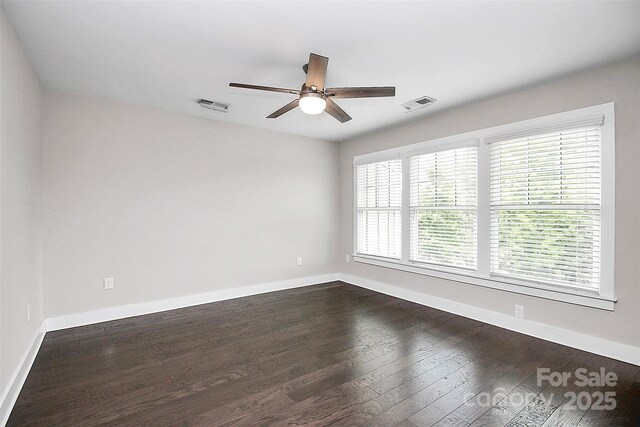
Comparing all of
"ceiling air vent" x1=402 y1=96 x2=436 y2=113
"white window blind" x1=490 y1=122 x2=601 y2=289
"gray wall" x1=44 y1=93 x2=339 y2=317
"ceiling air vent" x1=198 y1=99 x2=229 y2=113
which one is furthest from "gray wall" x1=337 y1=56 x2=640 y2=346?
"ceiling air vent" x1=198 y1=99 x2=229 y2=113

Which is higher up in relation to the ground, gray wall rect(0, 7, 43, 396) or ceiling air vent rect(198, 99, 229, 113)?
ceiling air vent rect(198, 99, 229, 113)

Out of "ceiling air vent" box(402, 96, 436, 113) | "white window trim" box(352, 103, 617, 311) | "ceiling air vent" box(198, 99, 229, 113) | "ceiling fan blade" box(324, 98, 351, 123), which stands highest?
"ceiling air vent" box(198, 99, 229, 113)

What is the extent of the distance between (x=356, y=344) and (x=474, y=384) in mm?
1022

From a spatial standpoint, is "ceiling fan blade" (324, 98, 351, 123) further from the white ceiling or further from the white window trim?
the white window trim

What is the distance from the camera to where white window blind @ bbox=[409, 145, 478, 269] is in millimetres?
3684

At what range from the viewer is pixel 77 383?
2248mm

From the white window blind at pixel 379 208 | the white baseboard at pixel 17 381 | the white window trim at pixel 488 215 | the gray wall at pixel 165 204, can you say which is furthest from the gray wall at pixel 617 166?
the white baseboard at pixel 17 381

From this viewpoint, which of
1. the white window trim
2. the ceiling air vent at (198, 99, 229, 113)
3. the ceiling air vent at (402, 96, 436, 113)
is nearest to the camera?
the white window trim

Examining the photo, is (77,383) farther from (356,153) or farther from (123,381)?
(356,153)

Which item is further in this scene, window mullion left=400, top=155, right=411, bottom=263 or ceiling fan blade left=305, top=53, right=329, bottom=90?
window mullion left=400, top=155, right=411, bottom=263

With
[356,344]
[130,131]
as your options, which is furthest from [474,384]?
[130,131]

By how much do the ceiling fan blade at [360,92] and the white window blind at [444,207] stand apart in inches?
66.5

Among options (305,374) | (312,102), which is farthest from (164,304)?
(312,102)

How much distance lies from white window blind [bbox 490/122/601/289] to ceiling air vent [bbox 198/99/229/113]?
3.13 m
